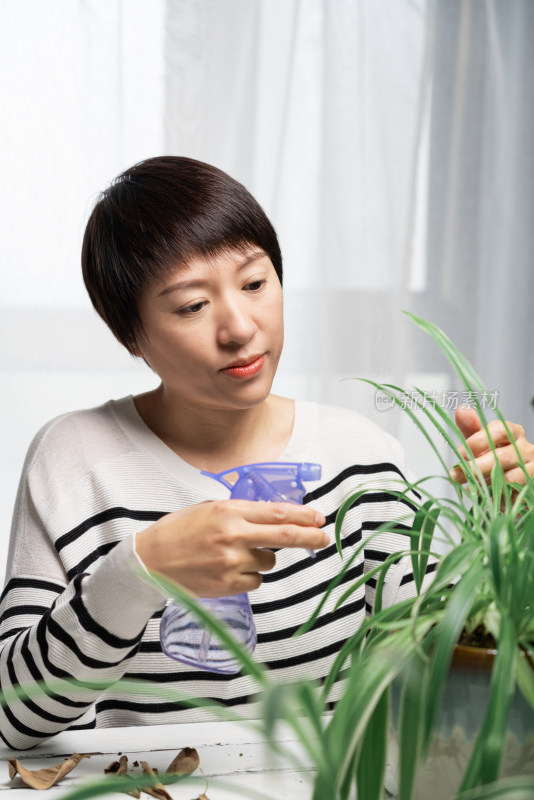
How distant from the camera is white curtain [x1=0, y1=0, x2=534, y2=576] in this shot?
78.2 inches

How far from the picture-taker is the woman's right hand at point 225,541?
25.9 inches

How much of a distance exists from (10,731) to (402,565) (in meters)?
0.51

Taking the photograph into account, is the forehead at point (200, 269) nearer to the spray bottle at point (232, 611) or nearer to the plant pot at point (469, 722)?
the spray bottle at point (232, 611)

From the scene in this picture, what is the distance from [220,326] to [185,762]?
18.7 inches

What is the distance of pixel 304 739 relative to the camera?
37 cm

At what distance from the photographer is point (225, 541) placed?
0.66m

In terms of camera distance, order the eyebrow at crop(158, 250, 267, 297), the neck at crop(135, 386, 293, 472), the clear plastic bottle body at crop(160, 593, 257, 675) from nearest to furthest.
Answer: the clear plastic bottle body at crop(160, 593, 257, 675), the eyebrow at crop(158, 250, 267, 297), the neck at crop(135, 386, 293, 472)

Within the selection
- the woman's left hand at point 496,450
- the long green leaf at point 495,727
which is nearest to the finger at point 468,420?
the woman's left hand at point 496,450

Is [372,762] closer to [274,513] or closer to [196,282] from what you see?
[274,513]

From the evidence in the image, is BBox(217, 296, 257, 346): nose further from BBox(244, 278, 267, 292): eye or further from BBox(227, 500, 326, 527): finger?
BBox(227, 500, 326, 527): finger

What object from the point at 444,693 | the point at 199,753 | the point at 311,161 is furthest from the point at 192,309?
the point at 311,161

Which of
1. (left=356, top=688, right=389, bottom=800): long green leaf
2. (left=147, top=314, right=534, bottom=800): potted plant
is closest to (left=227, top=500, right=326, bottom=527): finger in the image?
(left=147, top=314, right=534, bottom=800): potted plant

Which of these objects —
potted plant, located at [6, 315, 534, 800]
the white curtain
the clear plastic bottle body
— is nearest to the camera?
potted plant, located at [6, 315, 534, 800]

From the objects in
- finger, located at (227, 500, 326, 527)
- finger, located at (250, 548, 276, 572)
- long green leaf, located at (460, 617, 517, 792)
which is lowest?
finger, located at (250, 548, 276, 572)
